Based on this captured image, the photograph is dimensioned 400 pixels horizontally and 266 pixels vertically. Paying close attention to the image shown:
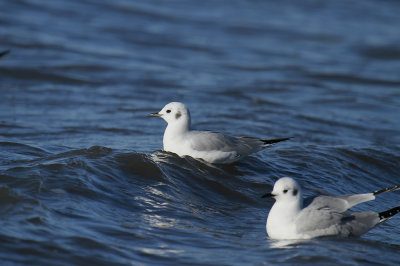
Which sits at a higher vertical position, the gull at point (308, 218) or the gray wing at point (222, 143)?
the gray wing at point (222, 143)

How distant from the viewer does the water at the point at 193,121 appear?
5.51 metres

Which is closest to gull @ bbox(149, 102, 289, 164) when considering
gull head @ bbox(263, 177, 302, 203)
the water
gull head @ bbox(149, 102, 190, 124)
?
gull head @ bbox(149, 102, 190, 124)

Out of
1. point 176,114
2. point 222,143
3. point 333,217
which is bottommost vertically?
point 333,217

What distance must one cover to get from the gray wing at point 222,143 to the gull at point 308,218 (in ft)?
6.94

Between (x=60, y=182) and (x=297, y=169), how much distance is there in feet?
10.8

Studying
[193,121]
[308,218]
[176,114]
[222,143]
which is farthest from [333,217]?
[193,121]

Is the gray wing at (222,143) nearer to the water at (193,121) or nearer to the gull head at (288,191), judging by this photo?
the water at (193,121)

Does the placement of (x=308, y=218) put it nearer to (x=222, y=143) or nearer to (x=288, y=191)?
(x=288, y=191)

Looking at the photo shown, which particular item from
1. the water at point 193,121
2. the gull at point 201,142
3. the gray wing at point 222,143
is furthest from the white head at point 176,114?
the water at point 193,121

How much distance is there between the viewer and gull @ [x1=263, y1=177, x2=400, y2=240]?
224 inches

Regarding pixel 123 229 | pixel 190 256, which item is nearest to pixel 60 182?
pixel 123 229

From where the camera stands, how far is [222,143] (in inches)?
309

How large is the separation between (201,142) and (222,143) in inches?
10.1

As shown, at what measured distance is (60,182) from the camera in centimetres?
633
